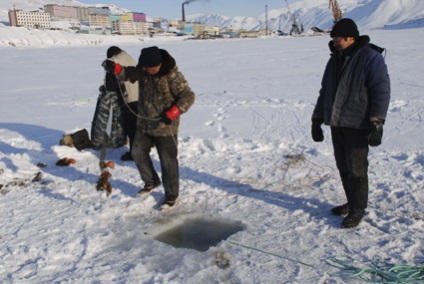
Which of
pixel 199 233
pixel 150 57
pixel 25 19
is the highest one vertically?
pixel 25 19

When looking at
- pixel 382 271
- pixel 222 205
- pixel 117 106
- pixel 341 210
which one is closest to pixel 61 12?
pixel 117 106

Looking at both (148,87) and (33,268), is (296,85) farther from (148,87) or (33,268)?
(33,268)

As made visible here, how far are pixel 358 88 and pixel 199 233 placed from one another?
195 centimetres

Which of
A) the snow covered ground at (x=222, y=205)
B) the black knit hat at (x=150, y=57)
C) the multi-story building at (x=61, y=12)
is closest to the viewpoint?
the snow covered ground at (x=222, y=205)

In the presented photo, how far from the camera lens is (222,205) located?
4.45 meters

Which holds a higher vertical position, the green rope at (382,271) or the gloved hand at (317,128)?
the gloved hand at (317,128)

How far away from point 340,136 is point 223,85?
8912 millimetres

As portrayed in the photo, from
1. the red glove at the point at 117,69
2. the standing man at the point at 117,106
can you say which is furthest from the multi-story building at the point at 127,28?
the red glove at the point at 117,69

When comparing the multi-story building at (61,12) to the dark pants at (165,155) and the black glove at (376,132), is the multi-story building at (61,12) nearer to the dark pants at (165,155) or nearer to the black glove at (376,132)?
the dark pants at (165,155)

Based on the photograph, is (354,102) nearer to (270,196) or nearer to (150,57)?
(270,196)

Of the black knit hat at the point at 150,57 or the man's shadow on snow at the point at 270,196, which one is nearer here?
the black knit hat at the point at 150,57

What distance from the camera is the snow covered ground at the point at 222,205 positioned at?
326 centimetres

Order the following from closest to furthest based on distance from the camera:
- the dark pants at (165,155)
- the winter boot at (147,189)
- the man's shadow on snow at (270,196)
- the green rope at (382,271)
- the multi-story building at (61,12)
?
1. the green rope at (382,271)
2. the man's shadow on snow at (270,196)
3. the dark pants at (165,155)
4. the winter boot at (147,189)
5. the multi-story building at (61,12)

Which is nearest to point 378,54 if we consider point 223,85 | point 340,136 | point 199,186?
point 340,136
